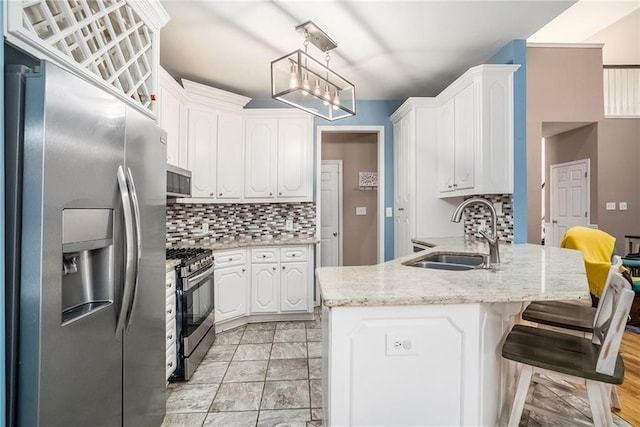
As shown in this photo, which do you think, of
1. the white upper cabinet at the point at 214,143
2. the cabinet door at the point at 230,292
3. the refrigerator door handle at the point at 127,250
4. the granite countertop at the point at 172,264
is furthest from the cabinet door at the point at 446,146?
the refrigerator door handle at the point at 127,250

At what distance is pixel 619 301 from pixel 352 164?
4.07 metres

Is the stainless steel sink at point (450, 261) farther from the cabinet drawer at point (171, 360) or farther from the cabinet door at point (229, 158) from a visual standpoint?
the cabinet door at point (229, 158)

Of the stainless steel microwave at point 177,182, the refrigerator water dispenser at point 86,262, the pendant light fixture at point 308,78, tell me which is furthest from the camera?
the stainless steel microwave at point 177,182

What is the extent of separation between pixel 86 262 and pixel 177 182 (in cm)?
147

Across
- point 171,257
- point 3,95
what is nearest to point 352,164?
point 171,257

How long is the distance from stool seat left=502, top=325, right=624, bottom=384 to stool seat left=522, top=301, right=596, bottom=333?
26cm

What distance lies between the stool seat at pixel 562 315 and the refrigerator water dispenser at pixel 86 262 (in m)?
2.19

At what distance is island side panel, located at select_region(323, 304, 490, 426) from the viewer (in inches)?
44.6

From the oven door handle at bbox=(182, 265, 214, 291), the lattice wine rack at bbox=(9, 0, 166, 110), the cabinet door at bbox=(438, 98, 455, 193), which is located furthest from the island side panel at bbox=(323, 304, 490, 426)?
the cabinet door at bbox=(438, 98, 455, 193)

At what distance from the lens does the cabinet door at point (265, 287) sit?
3352 millimetres

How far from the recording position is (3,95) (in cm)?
89

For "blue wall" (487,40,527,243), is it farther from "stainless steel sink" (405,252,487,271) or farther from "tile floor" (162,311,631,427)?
"tile floor" (162,311,631,427)

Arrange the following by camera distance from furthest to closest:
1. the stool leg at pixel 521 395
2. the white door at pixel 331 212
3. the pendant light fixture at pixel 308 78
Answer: the white door at pixel 331 212, the pendant light fixture at pixel 308 78, the stool leg at pixel 521 395

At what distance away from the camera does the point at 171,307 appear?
7.07 feet
